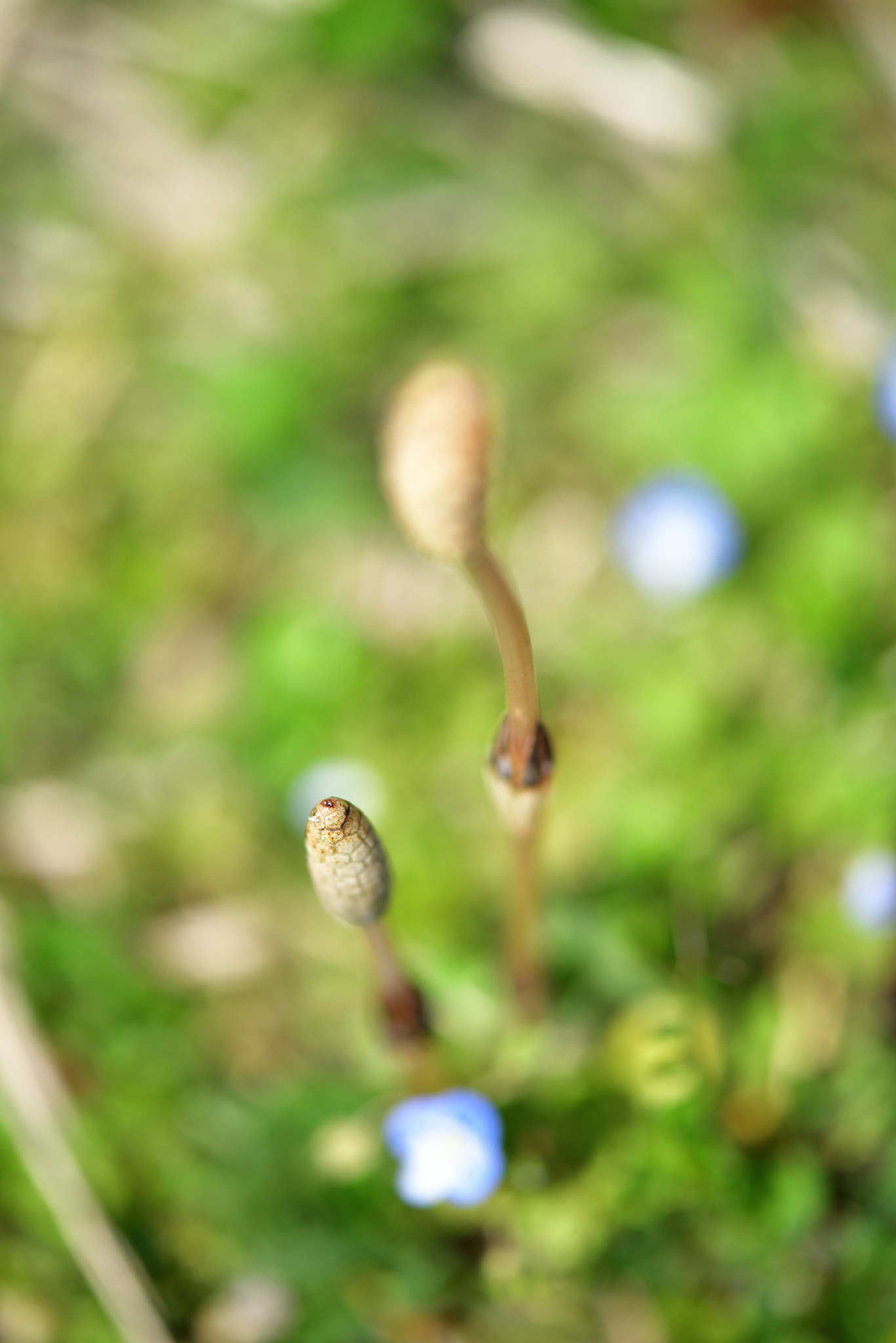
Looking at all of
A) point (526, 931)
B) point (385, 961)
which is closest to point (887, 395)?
point (526, 931)

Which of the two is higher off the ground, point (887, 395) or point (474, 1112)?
point (887, 395)

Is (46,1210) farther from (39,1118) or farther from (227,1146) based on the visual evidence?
(227,1146)

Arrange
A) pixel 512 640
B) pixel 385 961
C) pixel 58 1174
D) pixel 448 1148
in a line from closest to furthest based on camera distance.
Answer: pixel 512 640, pixel 385 961, pixel 448 1148, pixel 58 1174

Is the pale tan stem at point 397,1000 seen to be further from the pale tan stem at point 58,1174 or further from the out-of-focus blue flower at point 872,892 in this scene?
the out-of-focus blue flower at point 872,892

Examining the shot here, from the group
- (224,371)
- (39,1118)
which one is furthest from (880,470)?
(39,1118)

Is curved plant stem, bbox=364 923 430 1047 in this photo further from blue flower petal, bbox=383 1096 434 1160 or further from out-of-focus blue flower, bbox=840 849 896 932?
out-of-focus blue flower, bbox=840 849 896 932

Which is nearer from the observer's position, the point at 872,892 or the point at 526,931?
the point at 526,931

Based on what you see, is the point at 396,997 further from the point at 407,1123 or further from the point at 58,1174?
the point at 58,1174

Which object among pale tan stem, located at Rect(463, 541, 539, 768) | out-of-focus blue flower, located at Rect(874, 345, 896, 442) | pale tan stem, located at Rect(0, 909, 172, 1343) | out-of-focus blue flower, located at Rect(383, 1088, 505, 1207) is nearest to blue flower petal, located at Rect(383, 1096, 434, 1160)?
out-of-focus blue flower, located at Rect(383, 1088, 505, 1207)
